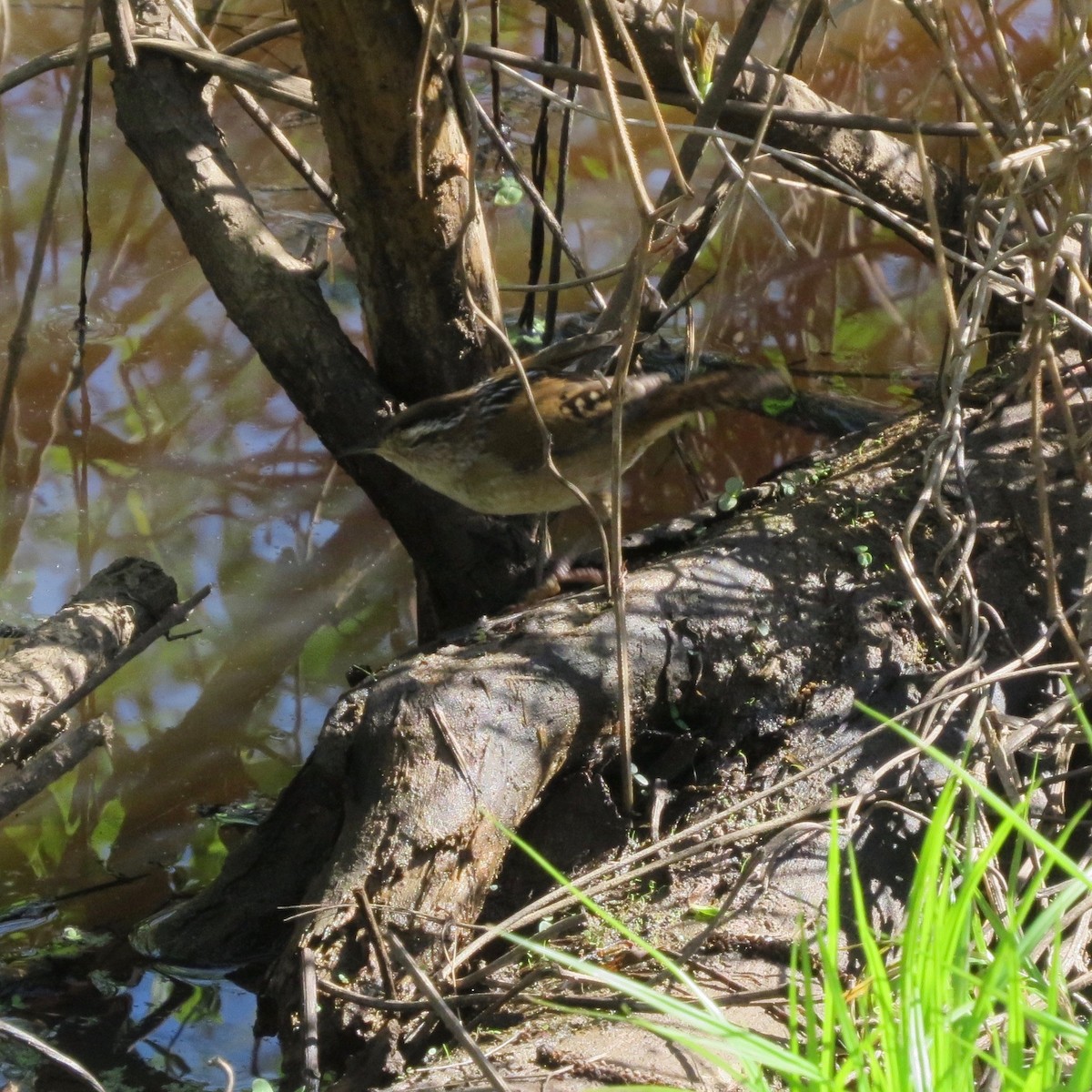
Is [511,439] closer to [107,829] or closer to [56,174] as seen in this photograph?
[107,829]

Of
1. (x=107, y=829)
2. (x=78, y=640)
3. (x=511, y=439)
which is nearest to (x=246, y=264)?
(x=511, y=439)

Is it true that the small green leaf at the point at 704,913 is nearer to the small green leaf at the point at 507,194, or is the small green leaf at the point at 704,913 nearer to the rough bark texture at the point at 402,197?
the rough bark texture at the point at 402,197

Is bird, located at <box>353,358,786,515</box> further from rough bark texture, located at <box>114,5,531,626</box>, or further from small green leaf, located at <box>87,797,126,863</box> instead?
small green leaf, located at <box>87,797,126,863</box>

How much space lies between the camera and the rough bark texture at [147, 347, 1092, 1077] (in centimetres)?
267

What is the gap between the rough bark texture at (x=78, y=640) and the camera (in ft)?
9.22

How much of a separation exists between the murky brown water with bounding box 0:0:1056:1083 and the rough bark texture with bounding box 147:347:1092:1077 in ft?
2.25

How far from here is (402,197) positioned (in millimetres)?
3461

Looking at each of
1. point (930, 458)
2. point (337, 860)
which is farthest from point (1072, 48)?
point (337, 860)

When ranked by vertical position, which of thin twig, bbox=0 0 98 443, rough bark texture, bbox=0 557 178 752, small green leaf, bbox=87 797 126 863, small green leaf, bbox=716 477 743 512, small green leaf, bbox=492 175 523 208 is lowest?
small green leaf, bbox=87 797 126 863

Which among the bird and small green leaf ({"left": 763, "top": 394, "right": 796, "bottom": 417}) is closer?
the bird

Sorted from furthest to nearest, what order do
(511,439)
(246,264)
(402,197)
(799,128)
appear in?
1. (799,128)
2. (246,264)
3. (511,439)
4. (402,197)

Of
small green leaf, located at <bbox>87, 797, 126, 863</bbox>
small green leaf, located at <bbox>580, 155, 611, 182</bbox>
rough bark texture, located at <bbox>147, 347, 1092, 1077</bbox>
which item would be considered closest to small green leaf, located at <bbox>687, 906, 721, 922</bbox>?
rough bark texture, located at <bbox>147, 347, 1092, 1077</bbox>

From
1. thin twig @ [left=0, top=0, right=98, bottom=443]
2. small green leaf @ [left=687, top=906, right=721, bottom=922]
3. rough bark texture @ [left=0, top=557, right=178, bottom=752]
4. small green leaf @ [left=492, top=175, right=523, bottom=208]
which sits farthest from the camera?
small green leaf @ [left=492, top=175, right=523, bottom=208]

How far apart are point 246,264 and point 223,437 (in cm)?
173
